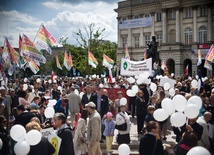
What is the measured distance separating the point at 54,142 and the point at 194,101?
316 centimetres

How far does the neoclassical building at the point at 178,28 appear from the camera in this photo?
50250 mm

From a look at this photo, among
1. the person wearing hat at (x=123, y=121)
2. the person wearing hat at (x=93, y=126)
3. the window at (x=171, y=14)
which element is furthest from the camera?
the window at (x=171, y=14)

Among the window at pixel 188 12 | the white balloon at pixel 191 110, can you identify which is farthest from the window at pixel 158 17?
the white balloon at pixel 191 110

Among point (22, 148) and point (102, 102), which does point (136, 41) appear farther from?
point (22, 148)

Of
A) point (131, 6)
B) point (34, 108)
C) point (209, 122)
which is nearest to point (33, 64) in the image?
point (34, 108)

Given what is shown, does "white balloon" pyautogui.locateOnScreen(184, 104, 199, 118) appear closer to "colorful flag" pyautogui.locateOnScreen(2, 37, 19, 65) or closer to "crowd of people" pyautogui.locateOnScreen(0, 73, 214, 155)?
"crowd of people" pyautogui.locateOnScreen(0, 73, 214, 155)

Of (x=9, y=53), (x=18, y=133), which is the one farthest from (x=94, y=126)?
(x=9, y=53)

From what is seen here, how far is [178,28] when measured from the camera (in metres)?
52.3

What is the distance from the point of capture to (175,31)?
53.5 m

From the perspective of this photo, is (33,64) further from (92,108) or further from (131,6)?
(131,6)

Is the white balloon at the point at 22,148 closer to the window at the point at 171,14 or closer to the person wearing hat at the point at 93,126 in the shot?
the person wearing hat at the point at 93,126

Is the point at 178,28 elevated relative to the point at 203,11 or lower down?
lower down

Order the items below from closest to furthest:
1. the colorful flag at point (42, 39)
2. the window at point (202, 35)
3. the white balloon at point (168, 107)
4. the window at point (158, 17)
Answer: the white balloon at point (168, 107), the colorful flag at point (42, 39), the window at point (202, 35), the window at point (158, 17)

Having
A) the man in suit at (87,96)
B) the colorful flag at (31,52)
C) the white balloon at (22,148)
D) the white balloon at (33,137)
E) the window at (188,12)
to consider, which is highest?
the window at (188,12)
